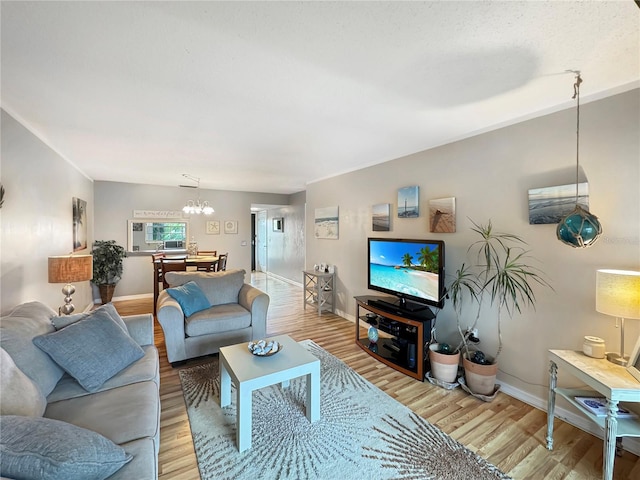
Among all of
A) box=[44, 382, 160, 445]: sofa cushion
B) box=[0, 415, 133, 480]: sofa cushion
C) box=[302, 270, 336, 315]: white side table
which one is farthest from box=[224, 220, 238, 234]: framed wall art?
box=[0, 415, 133, 480]: sofa cushion

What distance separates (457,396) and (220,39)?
3107 millimetres

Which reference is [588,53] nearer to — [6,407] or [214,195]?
[6,407]

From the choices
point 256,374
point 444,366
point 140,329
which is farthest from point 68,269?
point 444,366

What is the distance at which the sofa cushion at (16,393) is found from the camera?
1.19m

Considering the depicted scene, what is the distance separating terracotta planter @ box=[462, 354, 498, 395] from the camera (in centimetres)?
234

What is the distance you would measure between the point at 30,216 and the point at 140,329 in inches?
56.9

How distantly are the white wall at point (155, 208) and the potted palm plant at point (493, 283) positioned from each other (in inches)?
201

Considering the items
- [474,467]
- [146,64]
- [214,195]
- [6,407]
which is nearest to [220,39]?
[146,64]

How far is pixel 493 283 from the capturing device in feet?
8.33

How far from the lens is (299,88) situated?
187cm

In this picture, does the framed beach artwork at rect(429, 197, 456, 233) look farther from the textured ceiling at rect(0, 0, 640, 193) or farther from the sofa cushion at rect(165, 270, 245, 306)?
the sofa cushion at rect(165, 270, 245, 306)

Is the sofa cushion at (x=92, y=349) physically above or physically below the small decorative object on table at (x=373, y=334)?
above

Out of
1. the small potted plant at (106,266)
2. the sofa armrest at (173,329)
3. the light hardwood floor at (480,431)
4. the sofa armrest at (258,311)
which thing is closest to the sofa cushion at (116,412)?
the light hardwood floor at (480,431)

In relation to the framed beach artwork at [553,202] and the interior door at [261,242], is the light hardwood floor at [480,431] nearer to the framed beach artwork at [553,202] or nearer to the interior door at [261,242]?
the framed beach artwork at [553,202]
